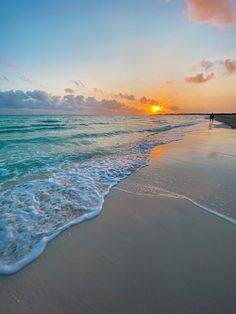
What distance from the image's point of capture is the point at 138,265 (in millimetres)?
2379

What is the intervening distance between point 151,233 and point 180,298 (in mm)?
1124

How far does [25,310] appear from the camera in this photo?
6.08ft

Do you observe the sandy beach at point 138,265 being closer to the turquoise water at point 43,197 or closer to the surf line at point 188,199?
the surf line at point 188,199

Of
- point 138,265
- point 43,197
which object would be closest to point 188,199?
point 138,265

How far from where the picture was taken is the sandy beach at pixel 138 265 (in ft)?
6.27

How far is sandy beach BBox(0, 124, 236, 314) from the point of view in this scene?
1911 millimetres

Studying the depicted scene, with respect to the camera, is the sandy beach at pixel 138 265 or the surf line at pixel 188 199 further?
the surf line at pixel 188 199

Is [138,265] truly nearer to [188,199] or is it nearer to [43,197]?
[188,199]

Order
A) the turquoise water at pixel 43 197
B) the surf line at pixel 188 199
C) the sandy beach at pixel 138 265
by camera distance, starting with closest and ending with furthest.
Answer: the sandy beach at pixel 138 265 → the turquoise water at pixel 43 197 → the surf line at pixel 188 199

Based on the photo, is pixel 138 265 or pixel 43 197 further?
pixel 43 197

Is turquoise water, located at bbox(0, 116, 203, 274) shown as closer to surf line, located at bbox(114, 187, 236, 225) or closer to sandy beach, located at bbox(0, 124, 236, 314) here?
sandy beach, located at bbox(0, 124, 236, 314)

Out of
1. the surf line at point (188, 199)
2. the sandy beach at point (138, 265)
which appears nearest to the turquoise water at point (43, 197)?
the sandy beach at point (138, 265)

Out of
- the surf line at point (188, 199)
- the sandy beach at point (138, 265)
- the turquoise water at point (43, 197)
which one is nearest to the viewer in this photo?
the sandy beach at point (138, 265)

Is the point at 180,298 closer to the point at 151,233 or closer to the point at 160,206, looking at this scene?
the point at 151,233
